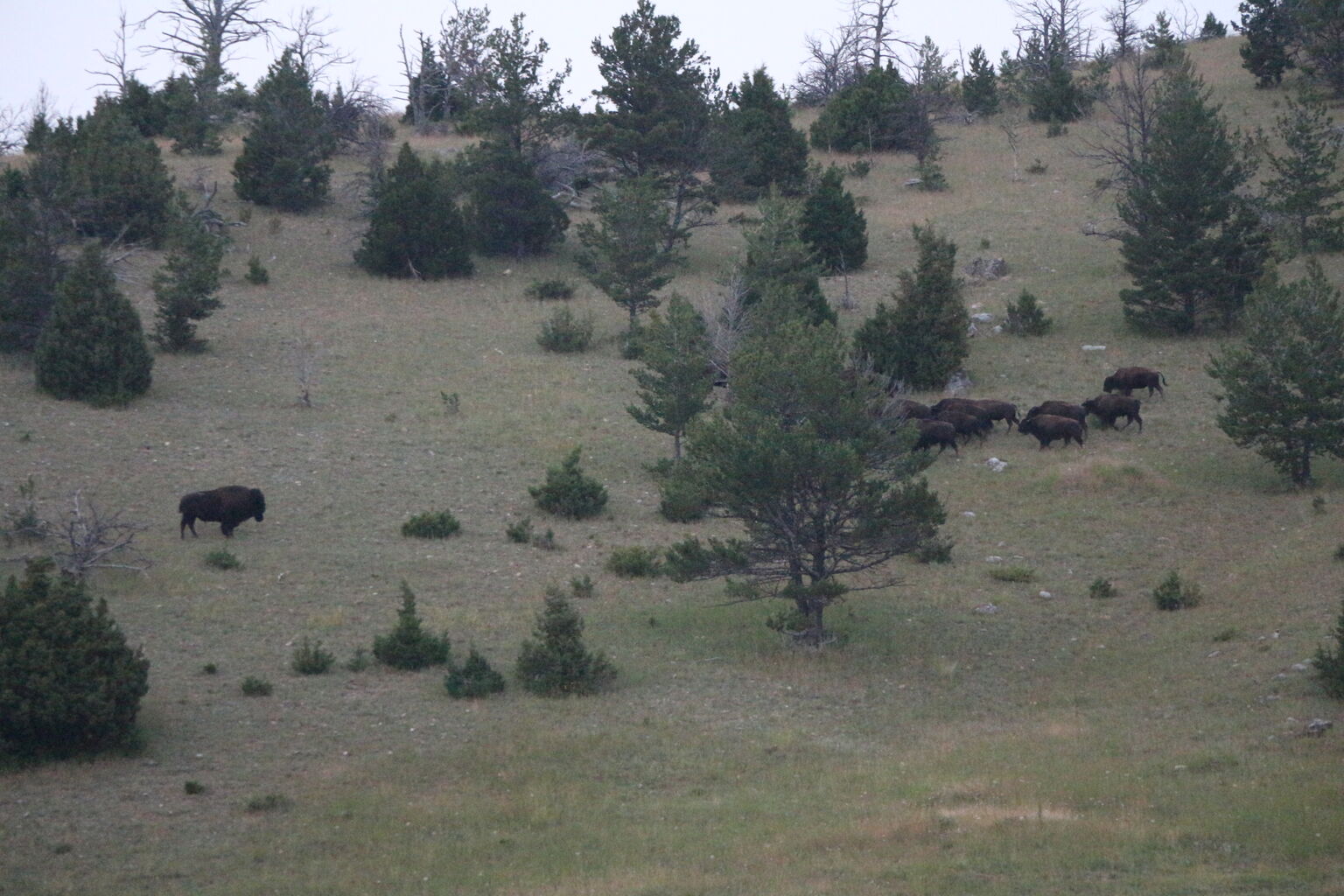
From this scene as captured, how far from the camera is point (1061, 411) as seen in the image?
2948cm

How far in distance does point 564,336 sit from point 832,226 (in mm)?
11935

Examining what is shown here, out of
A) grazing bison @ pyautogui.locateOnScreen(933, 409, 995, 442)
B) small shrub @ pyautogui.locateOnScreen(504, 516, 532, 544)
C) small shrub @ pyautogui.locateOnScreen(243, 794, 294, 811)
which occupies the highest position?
grazing bison @ pyautogui.locateOnScreen(933, 409, 995, 442)

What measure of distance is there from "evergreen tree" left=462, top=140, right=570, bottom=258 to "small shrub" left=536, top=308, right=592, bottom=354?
864cm

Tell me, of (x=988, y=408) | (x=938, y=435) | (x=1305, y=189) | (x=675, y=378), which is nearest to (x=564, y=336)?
(x=675, y=378)

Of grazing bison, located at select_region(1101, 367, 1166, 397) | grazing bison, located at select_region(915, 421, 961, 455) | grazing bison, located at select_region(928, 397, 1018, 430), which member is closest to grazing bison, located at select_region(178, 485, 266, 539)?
grazing bison, located at select_region(915, 421, 961, 455)

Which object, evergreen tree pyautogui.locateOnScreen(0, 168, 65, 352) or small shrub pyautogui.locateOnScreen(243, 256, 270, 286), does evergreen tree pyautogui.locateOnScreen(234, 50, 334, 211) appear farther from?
evergreen tree pyautogui.locateOnScreen(0, 168, 65, 352)

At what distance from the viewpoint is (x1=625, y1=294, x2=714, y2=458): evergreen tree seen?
26734 mm

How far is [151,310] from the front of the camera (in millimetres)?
35500

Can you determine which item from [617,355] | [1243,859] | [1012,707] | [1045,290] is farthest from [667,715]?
[1045,290]

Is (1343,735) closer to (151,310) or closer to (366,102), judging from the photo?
(151,310)

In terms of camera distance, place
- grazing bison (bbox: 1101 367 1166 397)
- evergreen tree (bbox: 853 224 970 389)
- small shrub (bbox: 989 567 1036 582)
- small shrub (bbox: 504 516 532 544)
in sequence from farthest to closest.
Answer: evergreen tree (bbox: 853 224 970 389) < grazing bison (bbox: 1101 367 1166 397) < small shrub (bbox: 504 516 532 544) < small shrub (bbox: 989 567 1036 582)

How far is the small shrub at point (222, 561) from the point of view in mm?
20375

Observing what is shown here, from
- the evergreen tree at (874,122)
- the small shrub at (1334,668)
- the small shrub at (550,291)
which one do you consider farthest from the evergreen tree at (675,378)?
the evergreen tree at (874,122)

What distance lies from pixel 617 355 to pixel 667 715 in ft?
72.0
